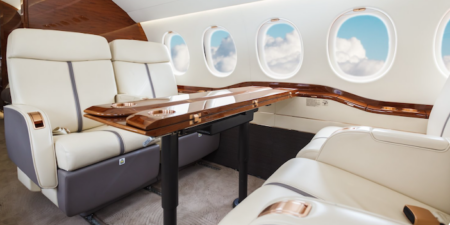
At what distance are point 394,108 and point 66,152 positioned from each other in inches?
96.1

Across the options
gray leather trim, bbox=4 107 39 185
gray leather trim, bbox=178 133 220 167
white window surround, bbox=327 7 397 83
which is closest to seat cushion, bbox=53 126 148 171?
gray leather trim, bbox=4 107 39 185

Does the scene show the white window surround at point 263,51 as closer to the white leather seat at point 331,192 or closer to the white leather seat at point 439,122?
the white leather seat at point 439,122

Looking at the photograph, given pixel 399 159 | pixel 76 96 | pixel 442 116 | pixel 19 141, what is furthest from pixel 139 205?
pixel 442 116

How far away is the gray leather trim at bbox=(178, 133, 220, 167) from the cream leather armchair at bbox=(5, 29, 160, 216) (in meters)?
0.34

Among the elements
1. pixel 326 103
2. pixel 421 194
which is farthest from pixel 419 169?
pixel 326 103

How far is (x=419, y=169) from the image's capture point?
3.63 feet

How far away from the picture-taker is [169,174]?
1252 millimetres

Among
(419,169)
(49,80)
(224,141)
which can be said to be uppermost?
(49,80)

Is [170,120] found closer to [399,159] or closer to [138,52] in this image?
[399,159]

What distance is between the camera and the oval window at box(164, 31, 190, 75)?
3546 mm

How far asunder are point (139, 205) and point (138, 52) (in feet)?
5.51

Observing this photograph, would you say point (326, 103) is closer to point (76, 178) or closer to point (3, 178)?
point (76, 178)

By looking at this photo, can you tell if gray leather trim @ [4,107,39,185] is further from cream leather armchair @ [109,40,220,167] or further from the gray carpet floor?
cream leather armchair @ [109,40,220,167]

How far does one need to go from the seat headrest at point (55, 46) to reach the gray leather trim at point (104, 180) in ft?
3.46
